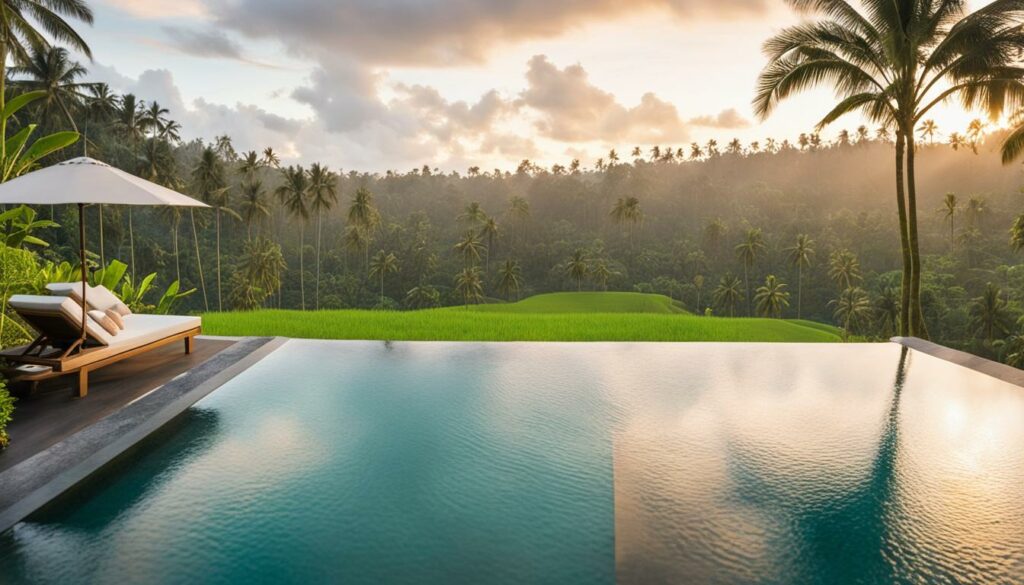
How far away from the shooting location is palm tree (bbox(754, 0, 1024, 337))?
10164 mm

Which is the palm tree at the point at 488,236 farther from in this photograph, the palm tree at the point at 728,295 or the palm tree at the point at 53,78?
the palm tree at the point at 53,78

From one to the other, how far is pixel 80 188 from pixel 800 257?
53.2 m

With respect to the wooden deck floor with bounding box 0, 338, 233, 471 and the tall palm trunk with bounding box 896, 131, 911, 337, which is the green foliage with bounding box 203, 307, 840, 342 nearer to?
the tall palm trunk with bounding box 896, 131, 911, 337

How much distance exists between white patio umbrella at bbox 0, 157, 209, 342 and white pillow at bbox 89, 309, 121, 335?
523mm

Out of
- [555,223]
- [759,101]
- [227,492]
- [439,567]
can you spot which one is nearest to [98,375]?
[227,492]

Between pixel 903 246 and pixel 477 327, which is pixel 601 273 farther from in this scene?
pixel 903 246

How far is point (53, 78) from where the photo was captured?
27.5 meters

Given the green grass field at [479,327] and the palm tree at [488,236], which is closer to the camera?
the green grass field at [479,327]

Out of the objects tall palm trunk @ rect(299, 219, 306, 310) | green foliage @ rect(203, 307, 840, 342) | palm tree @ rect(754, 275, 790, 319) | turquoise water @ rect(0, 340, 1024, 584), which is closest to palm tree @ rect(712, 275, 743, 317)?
palm tree @ rect(754, 275, 790, 319)

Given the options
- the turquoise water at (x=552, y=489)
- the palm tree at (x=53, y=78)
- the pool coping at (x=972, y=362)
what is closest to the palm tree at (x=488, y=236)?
the palm tree at (x=53, y=78)

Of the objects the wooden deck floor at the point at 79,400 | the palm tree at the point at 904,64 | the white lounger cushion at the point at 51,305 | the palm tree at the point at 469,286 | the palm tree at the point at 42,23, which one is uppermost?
the palm tree at the point at 42,23

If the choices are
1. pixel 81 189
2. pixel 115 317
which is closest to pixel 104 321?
pixel 115 317

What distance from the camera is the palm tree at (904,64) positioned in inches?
400

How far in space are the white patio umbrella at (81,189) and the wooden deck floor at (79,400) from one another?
63cm
